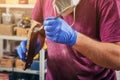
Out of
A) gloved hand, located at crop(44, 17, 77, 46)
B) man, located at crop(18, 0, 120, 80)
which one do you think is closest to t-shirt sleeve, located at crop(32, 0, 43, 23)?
man, located at crop(18, 0, 120, 80)

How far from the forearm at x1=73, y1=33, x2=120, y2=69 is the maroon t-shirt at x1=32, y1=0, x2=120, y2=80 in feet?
0.13

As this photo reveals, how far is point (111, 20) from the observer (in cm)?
101

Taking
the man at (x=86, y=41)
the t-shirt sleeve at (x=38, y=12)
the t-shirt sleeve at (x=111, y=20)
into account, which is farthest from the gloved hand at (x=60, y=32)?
the t-shirt sleeve at (x=38, y=12)

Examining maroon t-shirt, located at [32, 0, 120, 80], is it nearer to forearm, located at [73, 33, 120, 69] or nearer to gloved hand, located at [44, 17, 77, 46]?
forearm, located at [73, 33, 120, 69]

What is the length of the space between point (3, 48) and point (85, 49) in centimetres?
225

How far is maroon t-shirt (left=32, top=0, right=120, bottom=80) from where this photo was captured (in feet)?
3.32

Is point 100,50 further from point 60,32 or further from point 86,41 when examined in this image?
point 60,32

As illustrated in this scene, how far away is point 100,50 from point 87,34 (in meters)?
0.14

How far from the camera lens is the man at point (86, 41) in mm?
995

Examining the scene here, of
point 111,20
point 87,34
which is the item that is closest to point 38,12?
point 87,34

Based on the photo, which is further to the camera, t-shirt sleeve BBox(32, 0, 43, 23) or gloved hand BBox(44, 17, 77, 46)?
t-shirt sleeve BBox(32, 0, 43, 23)

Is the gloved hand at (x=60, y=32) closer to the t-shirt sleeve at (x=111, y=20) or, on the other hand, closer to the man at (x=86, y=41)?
the man at (x=86, y=41)

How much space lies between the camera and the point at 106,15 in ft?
3.34

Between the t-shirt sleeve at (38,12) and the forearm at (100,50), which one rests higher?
the t-shirt sleeve at (38,12)
